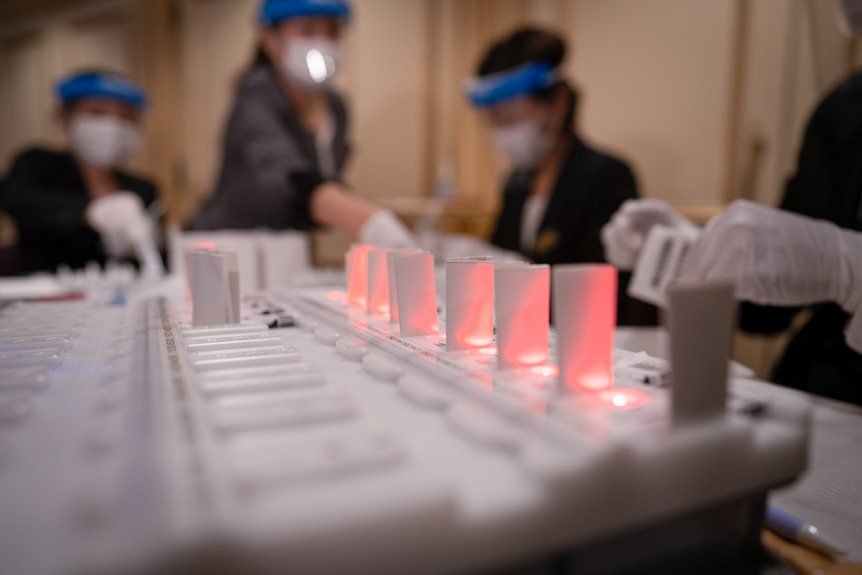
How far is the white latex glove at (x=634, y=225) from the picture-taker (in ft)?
3.22

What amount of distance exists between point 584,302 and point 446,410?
0.35ft

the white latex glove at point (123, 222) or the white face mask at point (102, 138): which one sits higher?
the white face mask at point (102, 138)

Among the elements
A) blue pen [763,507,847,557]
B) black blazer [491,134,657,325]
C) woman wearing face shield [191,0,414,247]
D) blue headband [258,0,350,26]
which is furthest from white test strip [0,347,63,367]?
blue headband [258,0,350,26]

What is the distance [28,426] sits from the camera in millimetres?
311

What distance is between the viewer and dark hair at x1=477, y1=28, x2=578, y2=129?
1.67m

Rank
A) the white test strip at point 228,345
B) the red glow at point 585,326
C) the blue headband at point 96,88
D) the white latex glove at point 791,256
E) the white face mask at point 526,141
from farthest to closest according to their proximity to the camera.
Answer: the blue headband at point 96,88 → the white face mask at point 526,141 → the white latex glove at point 791,256 → the white test strip at point 228,345 → the red glow at point 585,326

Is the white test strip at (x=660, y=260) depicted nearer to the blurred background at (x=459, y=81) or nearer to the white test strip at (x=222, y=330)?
the white test strip at (x=222, y=330)

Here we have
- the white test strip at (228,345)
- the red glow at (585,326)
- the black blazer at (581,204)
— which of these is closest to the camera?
the red glow at (585,326)

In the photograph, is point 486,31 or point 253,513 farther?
point 486,31

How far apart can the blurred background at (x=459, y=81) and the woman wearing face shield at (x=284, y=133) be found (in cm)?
52

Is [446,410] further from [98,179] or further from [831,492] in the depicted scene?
[98,179]

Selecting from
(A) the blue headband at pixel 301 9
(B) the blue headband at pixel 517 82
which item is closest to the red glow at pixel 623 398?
(B) the blue headband at pixel 517 82

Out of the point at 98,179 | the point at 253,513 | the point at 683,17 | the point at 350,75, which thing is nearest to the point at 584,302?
the point at 253,513

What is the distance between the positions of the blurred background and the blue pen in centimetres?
158
